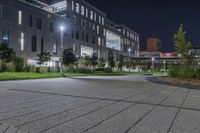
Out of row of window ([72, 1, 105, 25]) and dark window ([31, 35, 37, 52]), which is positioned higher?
row of window ([72, 1, 105, 25])

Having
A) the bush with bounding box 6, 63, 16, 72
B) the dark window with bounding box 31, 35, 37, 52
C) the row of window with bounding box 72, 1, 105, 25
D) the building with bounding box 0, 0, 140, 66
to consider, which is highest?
the row of window with bounding box 72, 1, 105, 25

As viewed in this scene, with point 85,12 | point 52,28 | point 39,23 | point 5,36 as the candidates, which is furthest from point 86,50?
point 5,36

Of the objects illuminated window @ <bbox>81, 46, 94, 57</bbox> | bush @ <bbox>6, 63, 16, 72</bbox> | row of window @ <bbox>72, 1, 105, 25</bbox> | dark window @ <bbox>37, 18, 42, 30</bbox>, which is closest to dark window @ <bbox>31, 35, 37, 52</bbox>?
dark window @ <bbox>37, 18, 42, 30</bbox>

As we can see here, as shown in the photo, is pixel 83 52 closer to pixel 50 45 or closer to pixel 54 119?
pixel 50 45

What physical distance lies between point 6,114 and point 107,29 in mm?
84505

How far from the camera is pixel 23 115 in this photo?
215 inches

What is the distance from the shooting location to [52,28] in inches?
2298

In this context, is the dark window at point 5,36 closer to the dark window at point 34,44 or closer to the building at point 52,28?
the building at point 52,28

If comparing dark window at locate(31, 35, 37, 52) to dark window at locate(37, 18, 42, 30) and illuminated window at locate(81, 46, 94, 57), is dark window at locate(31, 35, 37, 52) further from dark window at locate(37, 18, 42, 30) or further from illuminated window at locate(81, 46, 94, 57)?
illuminated window at locate(81, 46, 94, 57)

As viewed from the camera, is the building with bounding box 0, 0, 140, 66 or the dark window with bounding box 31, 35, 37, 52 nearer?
the building with bounding box 0, 0, 140, 66

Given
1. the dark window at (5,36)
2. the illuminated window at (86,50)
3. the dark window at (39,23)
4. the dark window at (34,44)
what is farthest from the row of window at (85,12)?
the dark window at (5,36)

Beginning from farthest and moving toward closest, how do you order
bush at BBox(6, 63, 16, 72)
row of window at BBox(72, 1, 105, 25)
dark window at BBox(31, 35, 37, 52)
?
1. row of window at BBox(72, 1, 105, 25)
2. dark window at BBox(31, 35, 37, 52)
3. bush at BBox(6, 63, 16, 72)

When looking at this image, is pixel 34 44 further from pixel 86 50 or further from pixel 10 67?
pixel 86 50

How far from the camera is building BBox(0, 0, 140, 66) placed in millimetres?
46469
